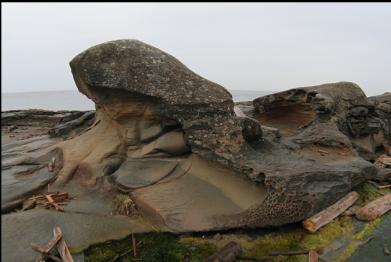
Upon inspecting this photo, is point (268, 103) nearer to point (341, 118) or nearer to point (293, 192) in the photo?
point (341, 118)

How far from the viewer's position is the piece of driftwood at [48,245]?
5.75 m

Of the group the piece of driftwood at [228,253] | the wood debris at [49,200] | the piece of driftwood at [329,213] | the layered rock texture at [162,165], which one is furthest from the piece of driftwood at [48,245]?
the piece of driftwood at [329,213]

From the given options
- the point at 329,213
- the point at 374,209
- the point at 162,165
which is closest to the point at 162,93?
the point at 162,165

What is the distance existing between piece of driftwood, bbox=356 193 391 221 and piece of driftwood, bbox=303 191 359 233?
0.31 metres

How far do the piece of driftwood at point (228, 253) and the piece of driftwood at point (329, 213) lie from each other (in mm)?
1621

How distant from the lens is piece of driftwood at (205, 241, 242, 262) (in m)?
6.02

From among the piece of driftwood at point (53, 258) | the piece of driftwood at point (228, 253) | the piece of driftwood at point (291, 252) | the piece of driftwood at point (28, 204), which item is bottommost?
the piece of driftwood at point (291, 252)

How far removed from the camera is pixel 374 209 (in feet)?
25.8

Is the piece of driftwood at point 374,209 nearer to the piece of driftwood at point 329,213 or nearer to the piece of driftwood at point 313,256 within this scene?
the piece of driftwood at point 329,213

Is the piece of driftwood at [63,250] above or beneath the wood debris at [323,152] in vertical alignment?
beneath

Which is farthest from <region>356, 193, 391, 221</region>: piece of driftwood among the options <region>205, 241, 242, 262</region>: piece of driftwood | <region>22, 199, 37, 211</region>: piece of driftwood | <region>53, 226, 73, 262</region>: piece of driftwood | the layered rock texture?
<region>22, 199, 37, 211</region>: piece of driftwood

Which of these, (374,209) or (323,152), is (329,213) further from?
(323,152)

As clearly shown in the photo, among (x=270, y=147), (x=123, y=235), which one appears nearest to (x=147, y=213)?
(x=123, y=235)

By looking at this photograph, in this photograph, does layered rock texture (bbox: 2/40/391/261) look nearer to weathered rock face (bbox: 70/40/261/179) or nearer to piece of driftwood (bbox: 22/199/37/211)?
weathered rock face (bbox: 70/40/261/179)
